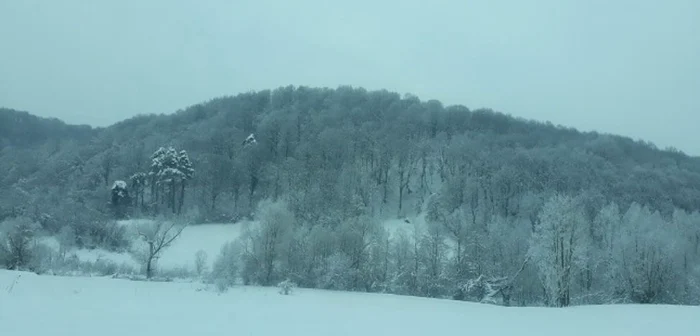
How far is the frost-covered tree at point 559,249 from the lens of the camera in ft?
94.7

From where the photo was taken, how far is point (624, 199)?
180 feet

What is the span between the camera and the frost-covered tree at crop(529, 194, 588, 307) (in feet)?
94.7

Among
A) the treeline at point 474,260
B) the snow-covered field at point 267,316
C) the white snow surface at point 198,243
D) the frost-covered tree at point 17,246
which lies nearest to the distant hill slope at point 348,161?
the white snow surface at point 198,243

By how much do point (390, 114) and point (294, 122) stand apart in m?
15.5

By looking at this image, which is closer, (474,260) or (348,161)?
(474,260)

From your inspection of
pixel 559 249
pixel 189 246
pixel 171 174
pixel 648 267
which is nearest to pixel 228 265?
pixel 189 246

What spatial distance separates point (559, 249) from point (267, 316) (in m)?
20.8

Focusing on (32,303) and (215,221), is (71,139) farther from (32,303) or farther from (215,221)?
(32,303)

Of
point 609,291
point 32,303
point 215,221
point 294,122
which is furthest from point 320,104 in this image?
point 32,303

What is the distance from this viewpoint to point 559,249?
3002 cm

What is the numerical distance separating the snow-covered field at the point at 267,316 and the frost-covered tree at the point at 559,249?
8.01m

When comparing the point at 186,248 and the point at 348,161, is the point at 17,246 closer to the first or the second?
the point at 186,248

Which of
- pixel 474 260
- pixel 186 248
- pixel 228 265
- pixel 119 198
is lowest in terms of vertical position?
pixel 186 248

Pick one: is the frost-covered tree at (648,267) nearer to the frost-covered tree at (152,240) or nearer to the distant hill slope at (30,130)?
the frost-covered tree at (152,240)
